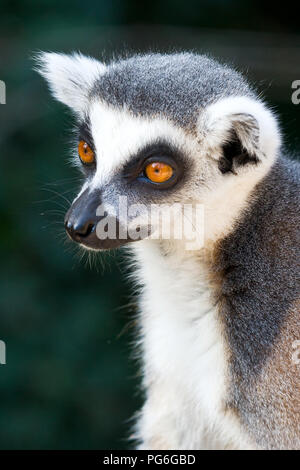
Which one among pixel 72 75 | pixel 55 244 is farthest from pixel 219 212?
pixel 55 244

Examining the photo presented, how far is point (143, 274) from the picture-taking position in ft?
8.84

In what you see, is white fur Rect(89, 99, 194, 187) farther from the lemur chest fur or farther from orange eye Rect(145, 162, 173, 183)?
the lemur chest fur

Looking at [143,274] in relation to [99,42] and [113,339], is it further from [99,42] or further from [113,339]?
[99,42]

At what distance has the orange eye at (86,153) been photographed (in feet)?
7.95

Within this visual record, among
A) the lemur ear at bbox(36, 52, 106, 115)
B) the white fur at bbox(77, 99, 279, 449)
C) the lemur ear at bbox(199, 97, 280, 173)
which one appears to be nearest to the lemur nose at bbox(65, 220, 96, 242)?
the white fur at bbox(77, 99, 279, 449)

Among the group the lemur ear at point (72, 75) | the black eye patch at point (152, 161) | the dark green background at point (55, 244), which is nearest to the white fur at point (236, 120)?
the black eye patch at point (152, 161)

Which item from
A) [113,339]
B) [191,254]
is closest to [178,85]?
[191,254]

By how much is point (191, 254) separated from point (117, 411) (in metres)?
1.82

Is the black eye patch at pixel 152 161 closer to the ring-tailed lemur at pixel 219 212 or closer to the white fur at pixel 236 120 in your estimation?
the ring-tailed lemur at pixel 219 212

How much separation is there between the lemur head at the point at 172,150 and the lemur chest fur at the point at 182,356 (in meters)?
0.24

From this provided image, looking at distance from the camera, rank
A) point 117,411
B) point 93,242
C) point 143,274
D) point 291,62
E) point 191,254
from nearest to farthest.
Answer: point 93,242, point 191,254, point 143,274, point 291,62, point 117,411

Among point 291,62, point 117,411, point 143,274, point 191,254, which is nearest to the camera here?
point 191,254

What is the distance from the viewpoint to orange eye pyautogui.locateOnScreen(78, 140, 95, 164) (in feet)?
7.95

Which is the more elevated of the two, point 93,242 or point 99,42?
point 99,42
